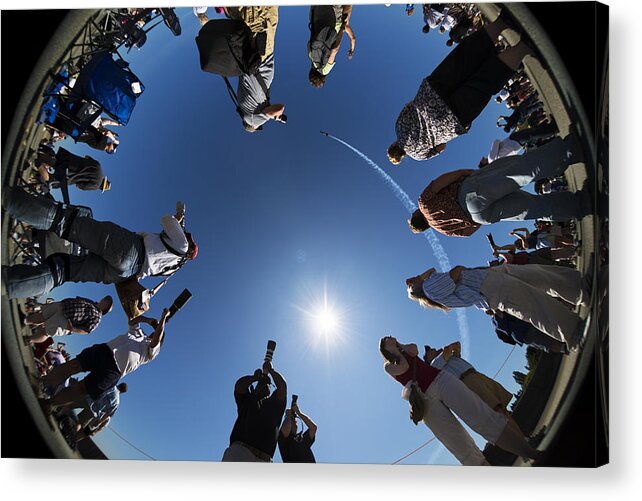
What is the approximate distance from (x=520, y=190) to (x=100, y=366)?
2.83 m

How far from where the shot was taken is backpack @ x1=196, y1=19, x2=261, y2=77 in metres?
2.54

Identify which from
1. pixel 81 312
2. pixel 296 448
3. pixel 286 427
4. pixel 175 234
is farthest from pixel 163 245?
pixel 296 448

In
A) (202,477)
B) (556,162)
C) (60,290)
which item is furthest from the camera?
(60,290)

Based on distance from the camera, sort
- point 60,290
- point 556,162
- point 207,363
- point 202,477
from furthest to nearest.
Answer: point 207,363 → point 60,290 → point 202,477 → point 556,162

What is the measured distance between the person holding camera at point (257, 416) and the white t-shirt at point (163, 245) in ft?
3.02

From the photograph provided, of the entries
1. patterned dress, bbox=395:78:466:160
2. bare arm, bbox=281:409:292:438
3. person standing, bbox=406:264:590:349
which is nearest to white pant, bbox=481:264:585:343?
person standing, bbox=406:264:590:349

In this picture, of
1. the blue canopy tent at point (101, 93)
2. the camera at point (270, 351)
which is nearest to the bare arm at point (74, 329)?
the camera at point (270, 351)

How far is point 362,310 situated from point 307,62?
1680mm

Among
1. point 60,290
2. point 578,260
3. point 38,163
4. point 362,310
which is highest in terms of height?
point 38,163

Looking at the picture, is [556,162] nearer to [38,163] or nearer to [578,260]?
[578,260]

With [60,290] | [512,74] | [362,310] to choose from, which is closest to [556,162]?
[512,74]

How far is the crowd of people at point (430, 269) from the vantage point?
238 centimetres

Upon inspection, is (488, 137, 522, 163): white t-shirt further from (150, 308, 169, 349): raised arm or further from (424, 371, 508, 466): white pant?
(150, 308, 169, 349): raised arm

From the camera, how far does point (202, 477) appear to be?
256 cm
